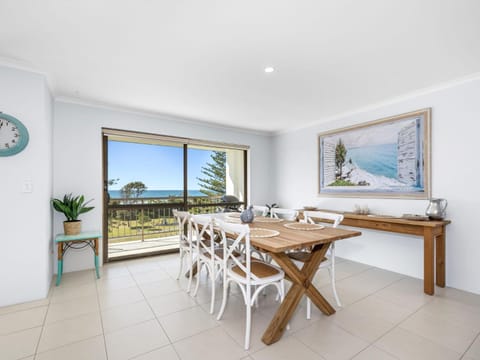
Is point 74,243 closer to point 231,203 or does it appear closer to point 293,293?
point 231,203

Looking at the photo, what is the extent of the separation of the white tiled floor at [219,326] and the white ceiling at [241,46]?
2.43 meters

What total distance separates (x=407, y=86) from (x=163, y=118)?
3585 mm

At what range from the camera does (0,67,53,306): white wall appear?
2.34m

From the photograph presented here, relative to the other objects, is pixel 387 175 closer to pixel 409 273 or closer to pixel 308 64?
pixel 409 273

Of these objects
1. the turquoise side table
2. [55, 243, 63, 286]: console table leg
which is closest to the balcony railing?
the turquoise side table

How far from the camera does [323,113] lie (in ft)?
12.9

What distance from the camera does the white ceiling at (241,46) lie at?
5.33 feet

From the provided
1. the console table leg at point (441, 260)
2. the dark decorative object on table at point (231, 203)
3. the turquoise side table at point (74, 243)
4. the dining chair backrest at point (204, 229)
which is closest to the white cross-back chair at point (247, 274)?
the dining chair backrest at point (204, 229)

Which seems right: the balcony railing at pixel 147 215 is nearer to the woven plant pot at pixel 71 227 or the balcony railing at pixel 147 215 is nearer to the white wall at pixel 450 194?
the woven plant pot at pixel 71 227

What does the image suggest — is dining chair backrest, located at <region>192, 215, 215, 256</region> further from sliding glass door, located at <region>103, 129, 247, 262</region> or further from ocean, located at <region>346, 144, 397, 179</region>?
ocean, located at <region>346, 144, 397, 179</region>

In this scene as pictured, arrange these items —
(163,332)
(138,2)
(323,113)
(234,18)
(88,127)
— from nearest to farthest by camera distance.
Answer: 1. (138,2)
2. (234,18)
3. (163,332)
4. (88,127)
5. (323,113)

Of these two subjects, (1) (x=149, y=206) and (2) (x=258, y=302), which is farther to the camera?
(1) (x=149, y=206)

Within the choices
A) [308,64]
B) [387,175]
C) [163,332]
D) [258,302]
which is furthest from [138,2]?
[387,175]

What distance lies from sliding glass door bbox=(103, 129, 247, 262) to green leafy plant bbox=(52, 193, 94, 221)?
0.49 meters
